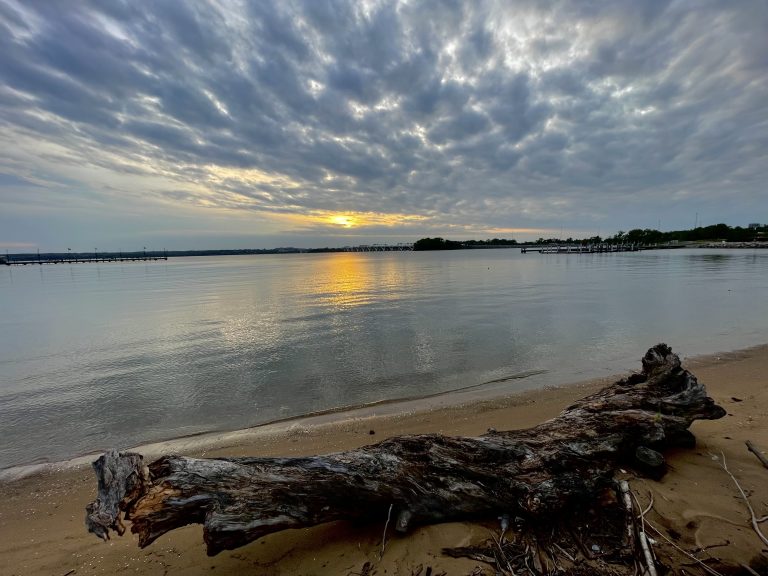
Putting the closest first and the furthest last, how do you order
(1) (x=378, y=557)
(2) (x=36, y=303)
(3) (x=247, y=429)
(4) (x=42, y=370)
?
(1) (x=378, y=557) → (3) (x=247, y=429) → (4) (x=42, y=370) → (2) (x=36, y=303)

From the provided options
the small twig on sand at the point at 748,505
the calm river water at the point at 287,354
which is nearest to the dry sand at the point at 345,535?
the small twig on sand at the point at 748,505

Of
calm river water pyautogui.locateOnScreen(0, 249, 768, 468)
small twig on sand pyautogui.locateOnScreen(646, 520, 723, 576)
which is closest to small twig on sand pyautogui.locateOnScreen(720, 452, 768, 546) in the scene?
small twig on sand pyautogui.locateOnScreen(646, 520, 723, 576)

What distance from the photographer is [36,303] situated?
A: 108 ft

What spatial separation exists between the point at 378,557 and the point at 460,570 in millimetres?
756

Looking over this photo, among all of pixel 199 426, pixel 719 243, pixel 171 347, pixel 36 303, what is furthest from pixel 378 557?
pixel 719 243

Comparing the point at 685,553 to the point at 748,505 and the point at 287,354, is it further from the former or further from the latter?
the point at 287,354

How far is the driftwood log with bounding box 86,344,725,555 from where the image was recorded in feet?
9.85

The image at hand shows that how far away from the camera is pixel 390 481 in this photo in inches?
141

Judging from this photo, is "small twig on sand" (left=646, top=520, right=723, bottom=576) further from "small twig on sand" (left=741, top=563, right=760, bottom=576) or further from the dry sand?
"small twig on sand" (left=741, top=563, right=760, bottom=576)

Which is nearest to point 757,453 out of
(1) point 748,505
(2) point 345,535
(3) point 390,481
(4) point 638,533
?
(1) point 748,505

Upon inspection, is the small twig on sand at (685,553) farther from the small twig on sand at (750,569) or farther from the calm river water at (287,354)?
the calm river water at (287,354)

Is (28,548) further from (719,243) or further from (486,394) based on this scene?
(719,243)

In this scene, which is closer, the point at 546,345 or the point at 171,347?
the point at 546,345

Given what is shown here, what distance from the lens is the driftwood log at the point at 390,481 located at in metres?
3.00
